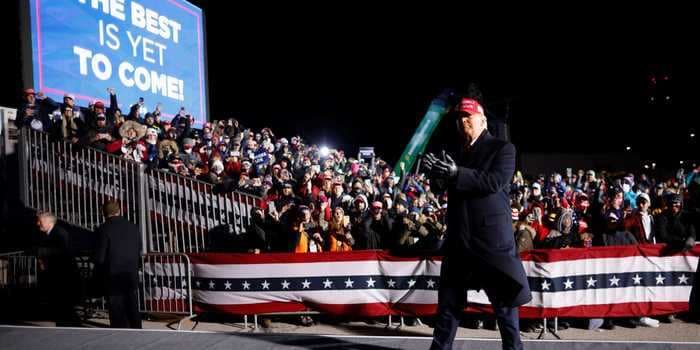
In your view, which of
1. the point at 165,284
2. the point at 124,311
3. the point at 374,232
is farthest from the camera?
the point at 374,232

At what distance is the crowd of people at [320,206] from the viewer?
7.14 meters

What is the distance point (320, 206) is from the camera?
8.45m

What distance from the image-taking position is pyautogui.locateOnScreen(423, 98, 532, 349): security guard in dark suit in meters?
3.02

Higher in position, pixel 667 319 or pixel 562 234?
pixel 562 234

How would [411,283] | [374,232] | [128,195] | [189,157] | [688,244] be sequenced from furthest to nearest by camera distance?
1. [189,157]
2. [128,195]
3. [374,232]
4. [411,283]
5. [688,244]

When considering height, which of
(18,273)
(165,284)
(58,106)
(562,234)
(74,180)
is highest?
(58,106)

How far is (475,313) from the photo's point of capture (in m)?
6.35

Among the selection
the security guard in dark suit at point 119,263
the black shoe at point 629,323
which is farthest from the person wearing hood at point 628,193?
the security guard in dark suit at point 119,263

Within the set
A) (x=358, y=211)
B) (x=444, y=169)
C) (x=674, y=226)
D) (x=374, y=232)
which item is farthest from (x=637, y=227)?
(x=444, y=169)

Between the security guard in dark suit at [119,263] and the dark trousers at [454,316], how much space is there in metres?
3.78

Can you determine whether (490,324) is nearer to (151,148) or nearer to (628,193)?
(151,148)

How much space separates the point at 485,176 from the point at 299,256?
12.8ft

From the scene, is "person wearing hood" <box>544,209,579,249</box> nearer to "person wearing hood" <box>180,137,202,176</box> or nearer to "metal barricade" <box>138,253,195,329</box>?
"metal barricade" <box>138,253,195,329</box>

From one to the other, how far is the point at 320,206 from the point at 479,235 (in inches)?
217
